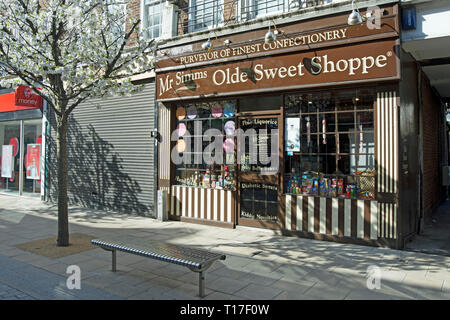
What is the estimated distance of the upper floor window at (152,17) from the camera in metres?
10.4

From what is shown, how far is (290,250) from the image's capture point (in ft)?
21.5

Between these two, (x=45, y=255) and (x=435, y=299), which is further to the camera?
(x=45, y=255)

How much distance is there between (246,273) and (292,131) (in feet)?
11.5

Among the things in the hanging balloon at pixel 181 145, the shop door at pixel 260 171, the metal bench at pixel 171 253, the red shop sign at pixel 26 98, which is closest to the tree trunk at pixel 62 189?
the metal bench at pixel 171 253

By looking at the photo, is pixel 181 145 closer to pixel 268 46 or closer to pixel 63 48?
pixel 268 46

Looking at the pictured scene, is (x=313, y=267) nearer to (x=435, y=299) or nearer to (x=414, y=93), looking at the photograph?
(x=435, y=299)

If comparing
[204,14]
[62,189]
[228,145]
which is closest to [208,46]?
[204,14]

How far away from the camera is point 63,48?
23.0ft

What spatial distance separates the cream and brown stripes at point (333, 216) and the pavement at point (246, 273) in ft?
0.92

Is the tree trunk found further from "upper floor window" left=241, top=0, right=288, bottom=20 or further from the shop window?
"upper floor window" left=241, top=0, right=288, bottom=20

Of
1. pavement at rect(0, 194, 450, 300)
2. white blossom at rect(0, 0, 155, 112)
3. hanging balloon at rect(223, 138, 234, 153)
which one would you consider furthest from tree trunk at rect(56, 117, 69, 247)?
hanging balloon at rect(223, 138, 234, 153)

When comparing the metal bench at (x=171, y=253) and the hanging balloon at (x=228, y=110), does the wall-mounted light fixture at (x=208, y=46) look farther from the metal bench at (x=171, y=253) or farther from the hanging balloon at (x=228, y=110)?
the metal bench at (x=171, y=253)
